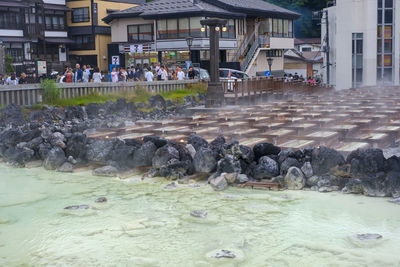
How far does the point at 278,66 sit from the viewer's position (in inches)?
1702

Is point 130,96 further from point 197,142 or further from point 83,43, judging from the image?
point 83,43

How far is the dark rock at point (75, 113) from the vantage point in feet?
51.6

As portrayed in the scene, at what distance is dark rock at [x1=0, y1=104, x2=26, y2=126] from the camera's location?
46.6 feet

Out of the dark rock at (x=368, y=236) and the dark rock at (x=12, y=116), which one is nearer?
the dark rock at (x=368, y=236)

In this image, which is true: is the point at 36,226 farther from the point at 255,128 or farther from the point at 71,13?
the point at 71,13

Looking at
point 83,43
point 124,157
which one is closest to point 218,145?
point 124,157

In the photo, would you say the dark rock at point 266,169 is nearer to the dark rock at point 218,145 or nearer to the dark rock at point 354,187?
the dark rock at point 218,145

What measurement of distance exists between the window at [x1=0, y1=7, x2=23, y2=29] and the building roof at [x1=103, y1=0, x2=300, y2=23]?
6951 mm

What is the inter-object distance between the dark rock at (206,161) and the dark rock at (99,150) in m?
2.16

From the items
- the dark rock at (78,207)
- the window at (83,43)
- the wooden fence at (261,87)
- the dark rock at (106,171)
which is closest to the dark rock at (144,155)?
the dark rock at (106,171)

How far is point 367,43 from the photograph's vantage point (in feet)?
100

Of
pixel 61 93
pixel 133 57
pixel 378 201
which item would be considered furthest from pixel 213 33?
pixel 133 57

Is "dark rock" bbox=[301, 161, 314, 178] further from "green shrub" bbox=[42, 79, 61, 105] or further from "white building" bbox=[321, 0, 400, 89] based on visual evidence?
"white building" bbox=[321, 0, 400, 89]

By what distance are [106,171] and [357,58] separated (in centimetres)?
2535
